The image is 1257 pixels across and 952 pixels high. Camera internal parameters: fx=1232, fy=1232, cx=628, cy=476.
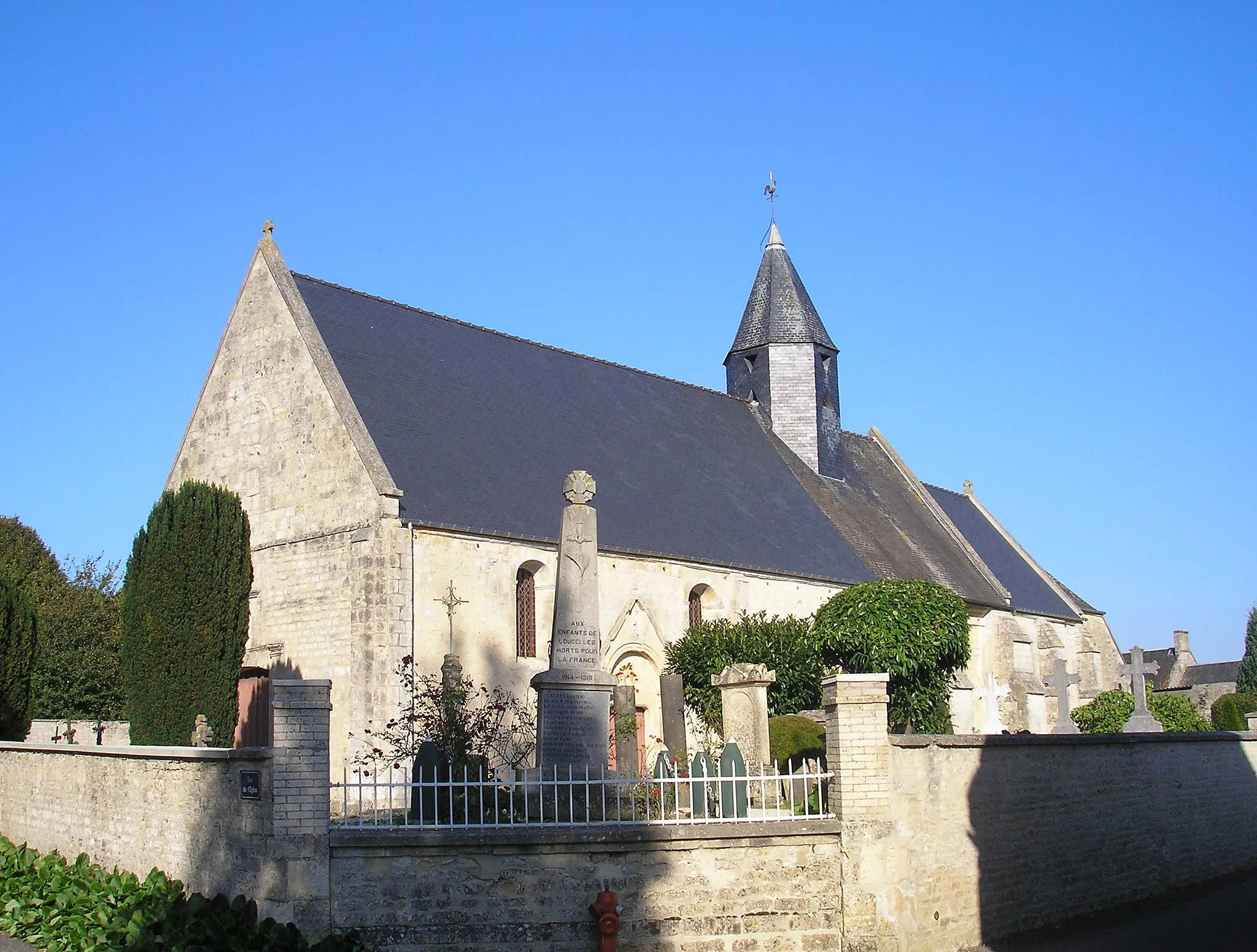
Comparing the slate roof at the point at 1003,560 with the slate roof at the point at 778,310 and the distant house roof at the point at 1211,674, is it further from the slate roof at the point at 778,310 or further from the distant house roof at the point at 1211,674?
the distant house roof at the point at 1211,674

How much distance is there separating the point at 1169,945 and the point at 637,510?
12.3 metres

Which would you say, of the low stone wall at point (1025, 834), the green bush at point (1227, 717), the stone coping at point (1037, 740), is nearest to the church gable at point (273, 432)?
the stone coping at point (1037, 740)

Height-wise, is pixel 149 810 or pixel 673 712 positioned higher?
pixel 673 712

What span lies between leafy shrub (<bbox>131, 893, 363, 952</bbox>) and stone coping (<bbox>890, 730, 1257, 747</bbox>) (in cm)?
501

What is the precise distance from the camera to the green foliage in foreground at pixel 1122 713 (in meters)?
24.5

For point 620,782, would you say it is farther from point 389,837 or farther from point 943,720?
point 943,720

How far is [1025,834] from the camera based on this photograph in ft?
39.7

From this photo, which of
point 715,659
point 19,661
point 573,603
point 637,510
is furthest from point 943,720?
point 19,661

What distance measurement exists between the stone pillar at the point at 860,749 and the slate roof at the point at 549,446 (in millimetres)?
8978

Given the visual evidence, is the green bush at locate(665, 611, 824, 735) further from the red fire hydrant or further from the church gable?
the red fire hydrant

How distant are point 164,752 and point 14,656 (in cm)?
946

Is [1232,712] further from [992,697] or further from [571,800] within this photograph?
[571,800]

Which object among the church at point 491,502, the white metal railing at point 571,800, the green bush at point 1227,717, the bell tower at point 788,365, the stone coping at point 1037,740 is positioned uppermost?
the bell tower at point 788,365

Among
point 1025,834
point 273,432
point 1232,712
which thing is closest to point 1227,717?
point 1232,712
